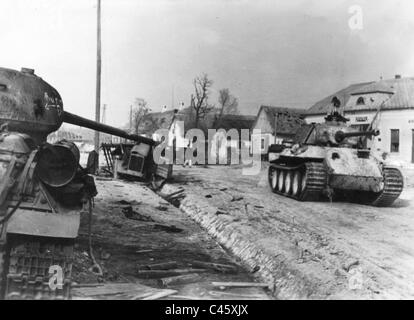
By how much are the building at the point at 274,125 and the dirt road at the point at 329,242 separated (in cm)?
3356

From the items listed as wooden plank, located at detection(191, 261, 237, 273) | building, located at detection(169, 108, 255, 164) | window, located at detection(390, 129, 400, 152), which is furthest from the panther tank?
building, located at detection(169, 108, 255, 164)

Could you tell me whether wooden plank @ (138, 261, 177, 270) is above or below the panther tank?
below

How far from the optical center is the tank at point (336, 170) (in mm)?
14203

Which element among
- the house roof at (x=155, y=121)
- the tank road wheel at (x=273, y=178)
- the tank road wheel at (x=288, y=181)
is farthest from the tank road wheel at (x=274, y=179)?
the house roof at (x=155, y=121)

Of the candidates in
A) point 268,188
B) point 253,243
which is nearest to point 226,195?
point 268,188

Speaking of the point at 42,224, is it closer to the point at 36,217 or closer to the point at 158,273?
the point at 36,217

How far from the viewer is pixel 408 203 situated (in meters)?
15.6

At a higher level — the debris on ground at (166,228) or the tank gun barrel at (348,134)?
the tank gun barrel at (348,134)

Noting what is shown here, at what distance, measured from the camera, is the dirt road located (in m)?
6.51

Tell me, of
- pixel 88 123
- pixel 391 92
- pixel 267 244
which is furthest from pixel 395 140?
pixel 88 123

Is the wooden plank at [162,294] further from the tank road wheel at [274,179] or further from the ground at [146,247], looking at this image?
the tank road wheel at [274,179]

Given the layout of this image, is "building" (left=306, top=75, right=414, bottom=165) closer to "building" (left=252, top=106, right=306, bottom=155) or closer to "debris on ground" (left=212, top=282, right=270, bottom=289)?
"building" (left=252, top=106, right=306, bottom=155)

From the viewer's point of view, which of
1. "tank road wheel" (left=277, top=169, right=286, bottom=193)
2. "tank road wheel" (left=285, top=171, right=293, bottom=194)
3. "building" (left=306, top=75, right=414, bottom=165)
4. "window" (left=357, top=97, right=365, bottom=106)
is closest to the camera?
"tank road wheel" (left=285, top=171, right=293, bottom=194)

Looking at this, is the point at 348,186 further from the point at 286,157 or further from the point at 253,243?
the point at 253,243
